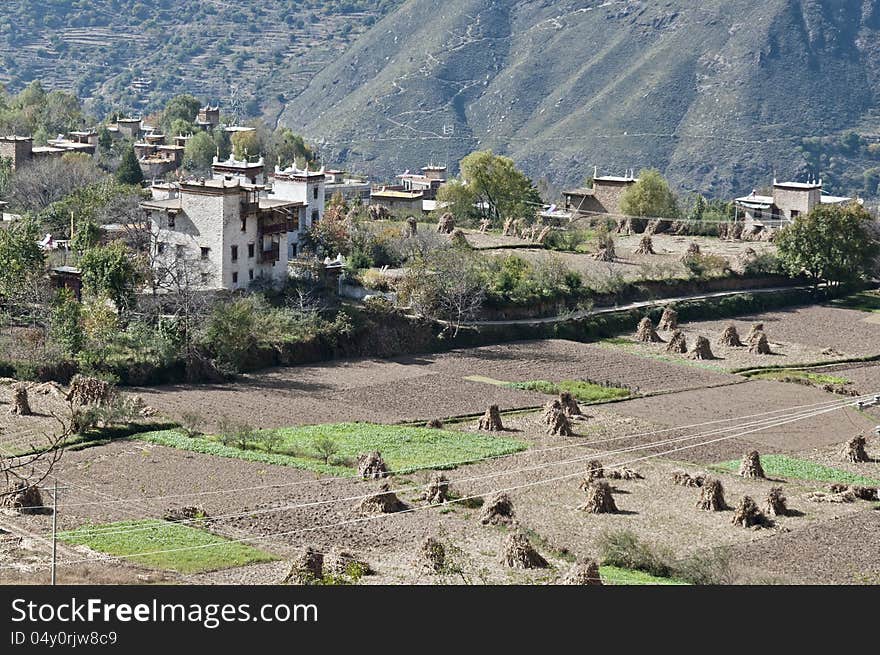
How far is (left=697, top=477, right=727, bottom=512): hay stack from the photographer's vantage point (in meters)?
38.8

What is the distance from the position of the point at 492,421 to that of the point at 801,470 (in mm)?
9187

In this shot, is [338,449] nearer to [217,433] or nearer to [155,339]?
[217,433]

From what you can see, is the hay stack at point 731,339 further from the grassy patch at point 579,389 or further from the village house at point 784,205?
the village house at point 784,205

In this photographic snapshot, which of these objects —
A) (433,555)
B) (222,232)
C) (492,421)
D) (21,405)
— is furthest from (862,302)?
(433,555)

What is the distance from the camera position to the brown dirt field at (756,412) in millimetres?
46719

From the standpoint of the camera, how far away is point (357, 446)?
43875 millimetres

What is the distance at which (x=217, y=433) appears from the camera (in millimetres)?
44625

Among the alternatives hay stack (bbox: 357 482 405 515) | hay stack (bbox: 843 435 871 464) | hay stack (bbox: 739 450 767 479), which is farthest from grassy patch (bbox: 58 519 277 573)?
hay stack (bbox: 843 435 871 464)

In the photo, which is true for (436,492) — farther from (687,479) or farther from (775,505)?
(775,505)

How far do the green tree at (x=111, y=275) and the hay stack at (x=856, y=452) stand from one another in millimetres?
24220

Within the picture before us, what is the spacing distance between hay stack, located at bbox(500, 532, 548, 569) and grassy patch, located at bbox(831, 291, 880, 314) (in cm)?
4187

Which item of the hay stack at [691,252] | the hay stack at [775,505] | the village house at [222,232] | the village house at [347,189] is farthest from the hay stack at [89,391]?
the village house at [347,189]

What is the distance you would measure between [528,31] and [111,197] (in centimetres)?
10682

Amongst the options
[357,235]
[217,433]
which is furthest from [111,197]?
[217,433]
